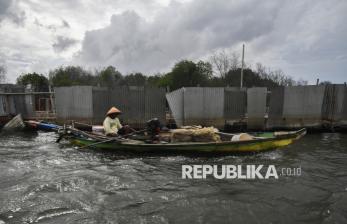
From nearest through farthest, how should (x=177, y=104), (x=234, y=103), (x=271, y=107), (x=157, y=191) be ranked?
(x=157, y=191) → (x=177, y=104) → (x=234, y=103) → (x=271, y=107)

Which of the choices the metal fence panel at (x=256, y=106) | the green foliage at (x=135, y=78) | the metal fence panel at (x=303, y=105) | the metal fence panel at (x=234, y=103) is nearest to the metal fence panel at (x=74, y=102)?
the metal fence panel at (x=234, y=103)

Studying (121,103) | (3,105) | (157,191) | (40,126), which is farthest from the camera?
(3,105)

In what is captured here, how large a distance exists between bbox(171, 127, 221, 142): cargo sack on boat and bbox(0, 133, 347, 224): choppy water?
2.26 ft

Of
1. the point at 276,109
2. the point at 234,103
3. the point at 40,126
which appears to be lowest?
the point at 40,126

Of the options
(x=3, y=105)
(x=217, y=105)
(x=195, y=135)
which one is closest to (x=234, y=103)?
(x=217, y=105)

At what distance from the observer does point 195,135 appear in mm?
10883

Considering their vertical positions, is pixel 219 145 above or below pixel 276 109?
below

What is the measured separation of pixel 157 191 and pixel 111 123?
5421 mm

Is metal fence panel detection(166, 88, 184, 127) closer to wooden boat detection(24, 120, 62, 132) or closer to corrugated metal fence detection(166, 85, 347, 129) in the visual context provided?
corrugated metal fence detection(166, 85, 347, 129)

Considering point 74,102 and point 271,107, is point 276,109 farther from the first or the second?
point 74,102

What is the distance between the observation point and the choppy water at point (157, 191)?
20.1 ft

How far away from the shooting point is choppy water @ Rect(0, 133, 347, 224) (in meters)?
6.12

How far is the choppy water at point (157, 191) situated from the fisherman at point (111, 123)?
0.97 meters

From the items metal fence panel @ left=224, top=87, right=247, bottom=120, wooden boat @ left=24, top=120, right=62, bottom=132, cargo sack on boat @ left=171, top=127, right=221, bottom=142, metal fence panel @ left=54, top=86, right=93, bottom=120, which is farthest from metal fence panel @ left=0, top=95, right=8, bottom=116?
metal fence panel @ left=224, top=87, right=247, bottom=120
